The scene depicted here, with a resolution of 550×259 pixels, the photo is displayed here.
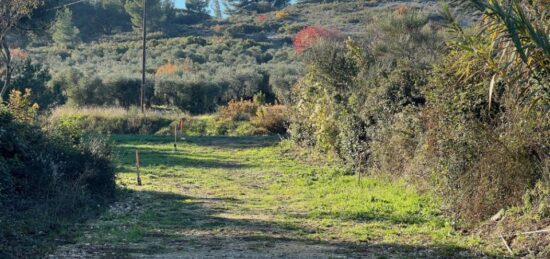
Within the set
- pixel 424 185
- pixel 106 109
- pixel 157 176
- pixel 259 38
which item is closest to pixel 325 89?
pixel 157 176

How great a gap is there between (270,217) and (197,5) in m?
91.8

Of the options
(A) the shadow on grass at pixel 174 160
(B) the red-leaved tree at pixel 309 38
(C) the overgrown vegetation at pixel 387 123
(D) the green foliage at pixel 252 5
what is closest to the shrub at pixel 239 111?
(C) the overgrown vegetation at pixel 387 123

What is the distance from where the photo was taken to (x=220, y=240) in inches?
399

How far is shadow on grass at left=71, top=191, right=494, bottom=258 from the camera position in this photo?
361 inches

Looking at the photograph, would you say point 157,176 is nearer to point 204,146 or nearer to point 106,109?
point 204,146

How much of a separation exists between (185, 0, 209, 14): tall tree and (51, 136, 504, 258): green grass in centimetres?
7989

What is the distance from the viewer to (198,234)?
35.1ft

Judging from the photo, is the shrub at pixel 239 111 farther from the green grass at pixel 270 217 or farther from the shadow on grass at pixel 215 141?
the green grass at pixel 270 217

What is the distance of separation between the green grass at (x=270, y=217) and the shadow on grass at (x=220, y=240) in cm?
1

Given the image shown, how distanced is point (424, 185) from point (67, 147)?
309 inches

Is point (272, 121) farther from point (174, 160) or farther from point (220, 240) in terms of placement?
point (220, 240)

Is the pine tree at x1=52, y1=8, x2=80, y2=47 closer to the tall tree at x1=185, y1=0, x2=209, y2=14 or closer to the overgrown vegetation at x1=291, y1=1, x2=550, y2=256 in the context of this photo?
the tall tree at x1=185, y1=0, x2=209, y2=14

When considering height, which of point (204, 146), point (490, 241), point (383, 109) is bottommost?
point (204, 146)

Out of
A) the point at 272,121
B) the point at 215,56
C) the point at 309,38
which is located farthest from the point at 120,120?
the point at 215,56
